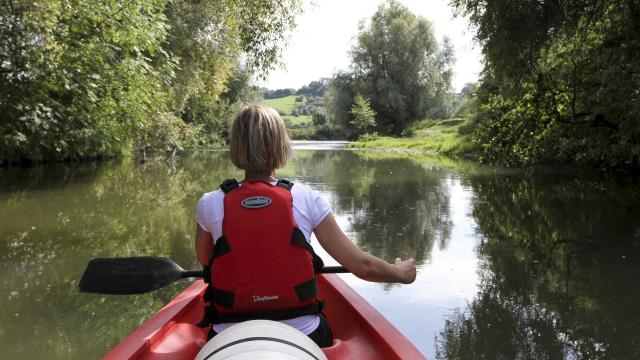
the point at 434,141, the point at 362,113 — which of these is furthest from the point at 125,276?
the point at 362,113

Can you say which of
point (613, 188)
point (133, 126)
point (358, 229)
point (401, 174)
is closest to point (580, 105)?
point (613, 188)

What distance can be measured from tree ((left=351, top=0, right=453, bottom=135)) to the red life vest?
43319 millimetres

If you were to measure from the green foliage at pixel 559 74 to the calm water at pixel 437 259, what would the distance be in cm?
110

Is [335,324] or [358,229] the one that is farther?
[358,229]

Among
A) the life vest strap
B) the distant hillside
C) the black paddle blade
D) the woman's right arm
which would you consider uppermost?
the woman's right arm

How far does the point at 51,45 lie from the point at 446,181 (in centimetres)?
905

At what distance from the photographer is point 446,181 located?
1398cm

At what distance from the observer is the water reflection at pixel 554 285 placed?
372cm

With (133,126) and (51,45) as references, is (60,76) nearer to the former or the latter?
(51,45)

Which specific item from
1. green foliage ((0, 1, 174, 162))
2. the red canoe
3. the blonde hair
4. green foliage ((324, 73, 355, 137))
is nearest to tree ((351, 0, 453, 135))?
green foliage ((324, 73, 355, 137))

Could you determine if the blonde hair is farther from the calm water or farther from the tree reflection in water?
the calm water

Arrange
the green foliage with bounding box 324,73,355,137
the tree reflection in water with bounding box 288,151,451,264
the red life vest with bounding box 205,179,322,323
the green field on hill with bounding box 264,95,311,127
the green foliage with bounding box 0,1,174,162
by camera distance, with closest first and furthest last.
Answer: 1. the red life vest with bounding box 205,179,322,323
2. the tree reflection in water with bounding box 288,151,451,264
3. the green foliage with bounding box 0,1,174,162
4. the green foliage with bounding box 324,73,355,137
5. the green field on hill with bounding box 264,95,311,127

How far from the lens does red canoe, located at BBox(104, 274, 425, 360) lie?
247 centimetres

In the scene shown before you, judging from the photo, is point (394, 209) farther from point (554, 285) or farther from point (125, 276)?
point (125, 276)
